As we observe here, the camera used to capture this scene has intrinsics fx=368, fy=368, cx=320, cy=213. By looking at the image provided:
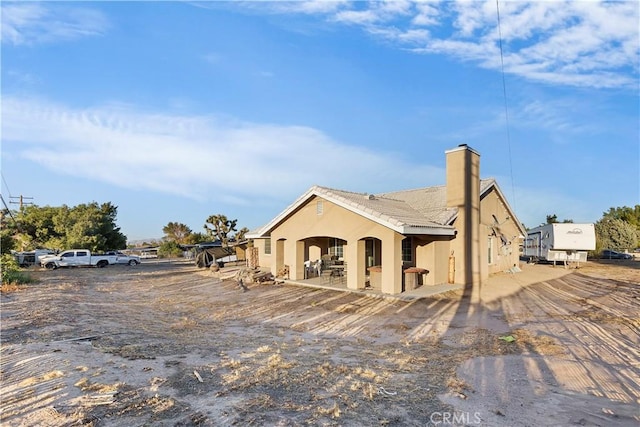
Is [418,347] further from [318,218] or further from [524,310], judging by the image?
[318,218]

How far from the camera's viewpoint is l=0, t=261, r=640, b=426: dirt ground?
4559 mm

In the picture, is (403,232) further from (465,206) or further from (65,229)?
(65,229)

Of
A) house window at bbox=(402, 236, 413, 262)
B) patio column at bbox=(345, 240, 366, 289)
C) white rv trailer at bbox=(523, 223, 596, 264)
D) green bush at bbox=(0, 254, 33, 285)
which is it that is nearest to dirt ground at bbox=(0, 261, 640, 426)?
patio column at bbox=(345, 240, 366, 289)

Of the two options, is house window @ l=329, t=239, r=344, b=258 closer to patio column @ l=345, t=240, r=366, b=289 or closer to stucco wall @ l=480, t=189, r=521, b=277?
patio column @ l=345, t=240, r=366, b=289

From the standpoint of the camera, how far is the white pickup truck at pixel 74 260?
94.3 feet

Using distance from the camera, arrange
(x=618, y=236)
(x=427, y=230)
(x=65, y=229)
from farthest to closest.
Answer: (x=618, y=236), (x=65, y=229), (x=427, y=230)

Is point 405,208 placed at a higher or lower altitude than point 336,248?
higher

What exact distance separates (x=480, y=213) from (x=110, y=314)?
17033 millimetres

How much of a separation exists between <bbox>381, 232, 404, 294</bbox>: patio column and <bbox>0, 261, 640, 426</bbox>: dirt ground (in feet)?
2.80

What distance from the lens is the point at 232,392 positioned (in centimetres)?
518

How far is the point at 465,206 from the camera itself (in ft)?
57.1

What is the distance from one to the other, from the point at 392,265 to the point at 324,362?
7.60 meters

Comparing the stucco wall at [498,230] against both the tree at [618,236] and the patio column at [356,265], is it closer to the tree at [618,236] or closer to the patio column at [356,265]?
the patio column at [356,265]

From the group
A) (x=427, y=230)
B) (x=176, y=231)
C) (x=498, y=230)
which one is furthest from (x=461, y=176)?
(x=176, y=231)
